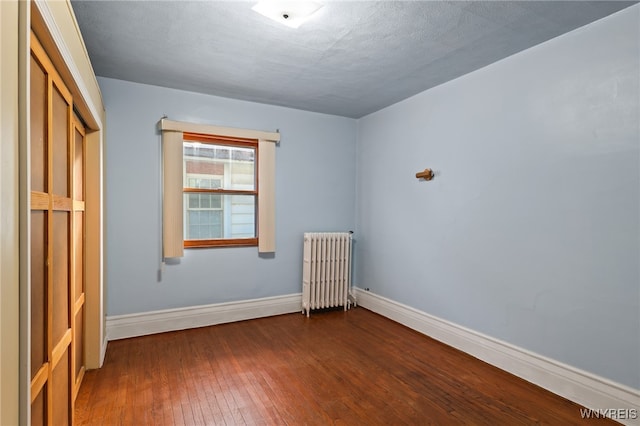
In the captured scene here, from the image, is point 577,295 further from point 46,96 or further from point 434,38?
point 46,96

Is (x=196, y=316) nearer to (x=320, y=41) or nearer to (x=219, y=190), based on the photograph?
(x=219, y=190)

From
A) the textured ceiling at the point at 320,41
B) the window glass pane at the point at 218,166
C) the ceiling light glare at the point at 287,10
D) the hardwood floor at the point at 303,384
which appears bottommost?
the hardwood floor at the point at 303,384

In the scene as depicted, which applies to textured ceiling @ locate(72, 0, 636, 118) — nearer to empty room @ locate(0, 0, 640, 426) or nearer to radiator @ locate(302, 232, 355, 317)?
empty room @ locate(0, 0, 640, 426)

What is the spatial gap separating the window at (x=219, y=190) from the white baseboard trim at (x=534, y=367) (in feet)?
6.83

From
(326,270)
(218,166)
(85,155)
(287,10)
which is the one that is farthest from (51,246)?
(326,270)

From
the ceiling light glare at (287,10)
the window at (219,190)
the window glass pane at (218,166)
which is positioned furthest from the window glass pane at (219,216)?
the ceiling light glare at (287,10)

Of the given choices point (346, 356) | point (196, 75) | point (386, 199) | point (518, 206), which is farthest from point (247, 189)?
point (518, 206)

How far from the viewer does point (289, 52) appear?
2764 mm

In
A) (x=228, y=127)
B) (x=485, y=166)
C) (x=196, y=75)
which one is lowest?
(x=485, y=166)

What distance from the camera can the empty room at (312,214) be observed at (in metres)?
1.75

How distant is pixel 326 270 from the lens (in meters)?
4.36

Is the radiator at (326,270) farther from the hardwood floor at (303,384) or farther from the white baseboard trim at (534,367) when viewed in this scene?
the white baseboard trim at (534,367)

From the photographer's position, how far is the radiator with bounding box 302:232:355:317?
4.28 meters

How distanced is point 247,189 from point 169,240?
1.05m
